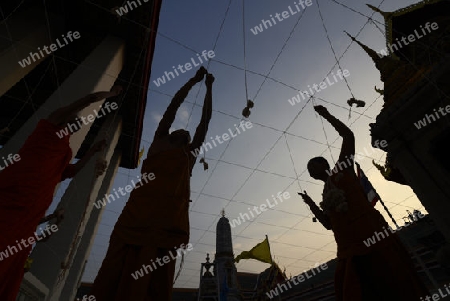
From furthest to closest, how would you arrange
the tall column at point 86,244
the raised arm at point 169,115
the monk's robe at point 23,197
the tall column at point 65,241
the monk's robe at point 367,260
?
the tall column at point 86,244 → the tall column at point 65,241 → the raised arm at point 169,115 → the monk's robe at point 367,260 → the monk's robe at point 23,197

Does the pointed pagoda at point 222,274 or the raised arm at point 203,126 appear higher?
the pointed pagoda at point 222,274

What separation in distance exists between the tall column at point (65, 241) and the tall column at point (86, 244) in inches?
52.1

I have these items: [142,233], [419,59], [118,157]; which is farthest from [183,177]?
[419,59]

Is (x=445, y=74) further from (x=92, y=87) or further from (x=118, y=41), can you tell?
(x=118, y=41)

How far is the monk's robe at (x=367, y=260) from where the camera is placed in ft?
6.58

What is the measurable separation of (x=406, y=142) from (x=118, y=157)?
10.3 m

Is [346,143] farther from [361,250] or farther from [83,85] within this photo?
[83,85]

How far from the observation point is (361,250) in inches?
87.6

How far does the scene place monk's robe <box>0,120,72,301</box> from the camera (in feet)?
5.33

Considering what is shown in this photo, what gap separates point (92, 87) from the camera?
5.19 meters

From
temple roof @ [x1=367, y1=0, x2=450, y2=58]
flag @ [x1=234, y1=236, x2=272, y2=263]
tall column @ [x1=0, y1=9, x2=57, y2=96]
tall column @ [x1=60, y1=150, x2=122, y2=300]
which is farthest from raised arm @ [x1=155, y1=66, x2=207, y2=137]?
flag @ [x1=234, y1=236, x2=272, y2=263]

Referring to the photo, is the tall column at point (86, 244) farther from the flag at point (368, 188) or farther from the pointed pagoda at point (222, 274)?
the pointed pagoda at point (222, 274)

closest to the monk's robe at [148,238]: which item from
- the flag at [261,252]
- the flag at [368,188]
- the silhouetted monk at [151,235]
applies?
the silhouetted monk at [151,235]

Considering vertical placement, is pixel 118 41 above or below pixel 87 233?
above
